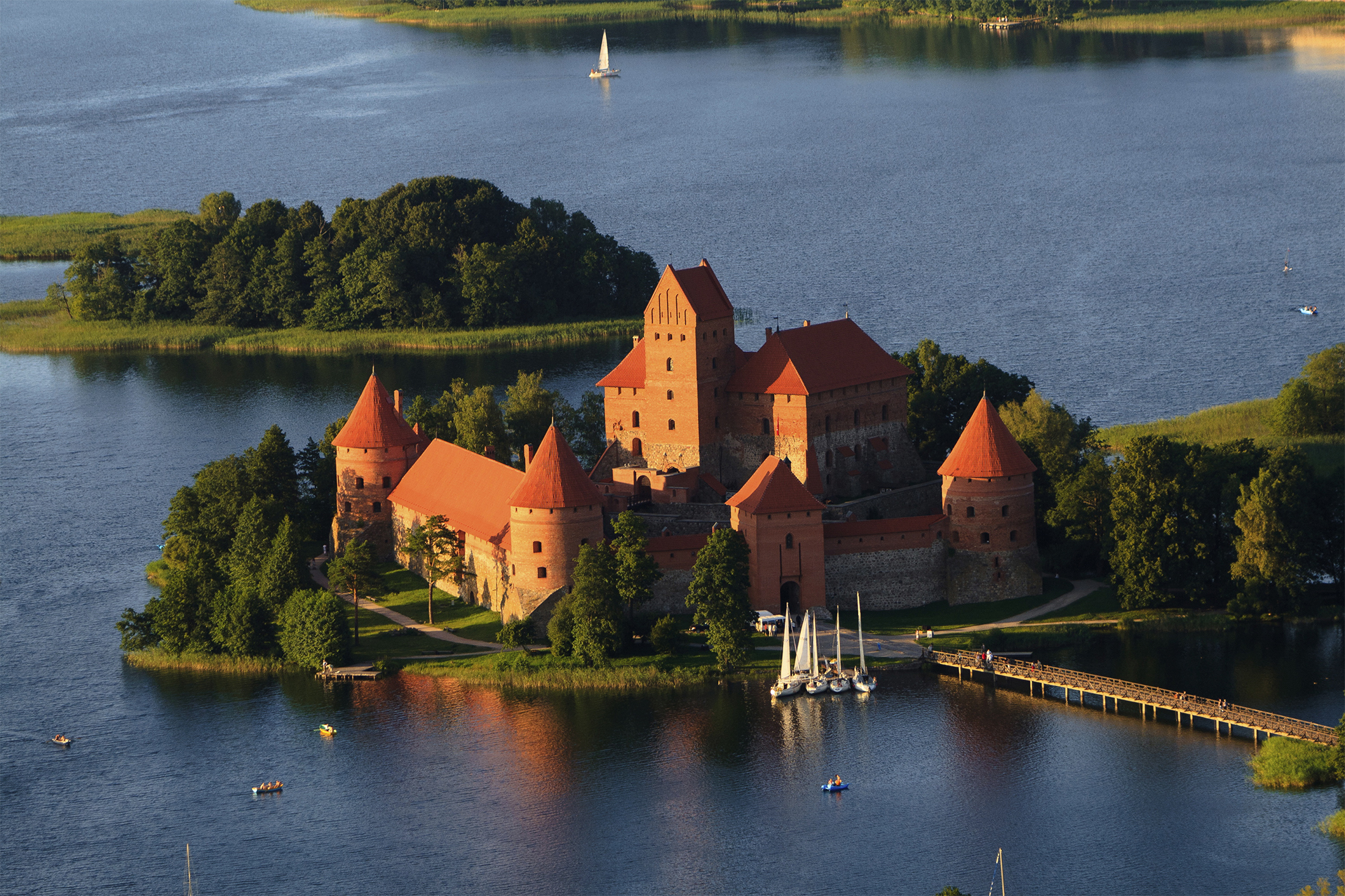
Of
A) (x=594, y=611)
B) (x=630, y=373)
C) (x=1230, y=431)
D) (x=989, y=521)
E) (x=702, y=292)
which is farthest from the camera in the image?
(x=1230, y=431)

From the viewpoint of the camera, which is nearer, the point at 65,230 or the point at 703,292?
the point at 703,292

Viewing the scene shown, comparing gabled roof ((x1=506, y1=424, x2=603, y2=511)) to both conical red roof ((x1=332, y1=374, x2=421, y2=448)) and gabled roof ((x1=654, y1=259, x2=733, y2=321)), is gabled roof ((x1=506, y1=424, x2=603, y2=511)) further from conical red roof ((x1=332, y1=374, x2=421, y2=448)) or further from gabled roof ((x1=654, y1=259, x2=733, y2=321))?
conical red roof ((x1=332, y1=374, x2=421, y2=448))

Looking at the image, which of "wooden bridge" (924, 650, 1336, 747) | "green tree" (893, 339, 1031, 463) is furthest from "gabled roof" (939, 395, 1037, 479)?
"green tree" (893, 339, 1031, 463)

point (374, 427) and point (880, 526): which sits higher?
point (374, 427)

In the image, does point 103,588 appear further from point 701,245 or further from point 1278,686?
point 701,245

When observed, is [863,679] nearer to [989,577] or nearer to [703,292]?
[989,577]

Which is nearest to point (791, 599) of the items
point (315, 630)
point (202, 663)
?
point (315, 630)

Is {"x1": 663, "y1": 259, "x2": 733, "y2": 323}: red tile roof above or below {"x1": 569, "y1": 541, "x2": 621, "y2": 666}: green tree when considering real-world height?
above
